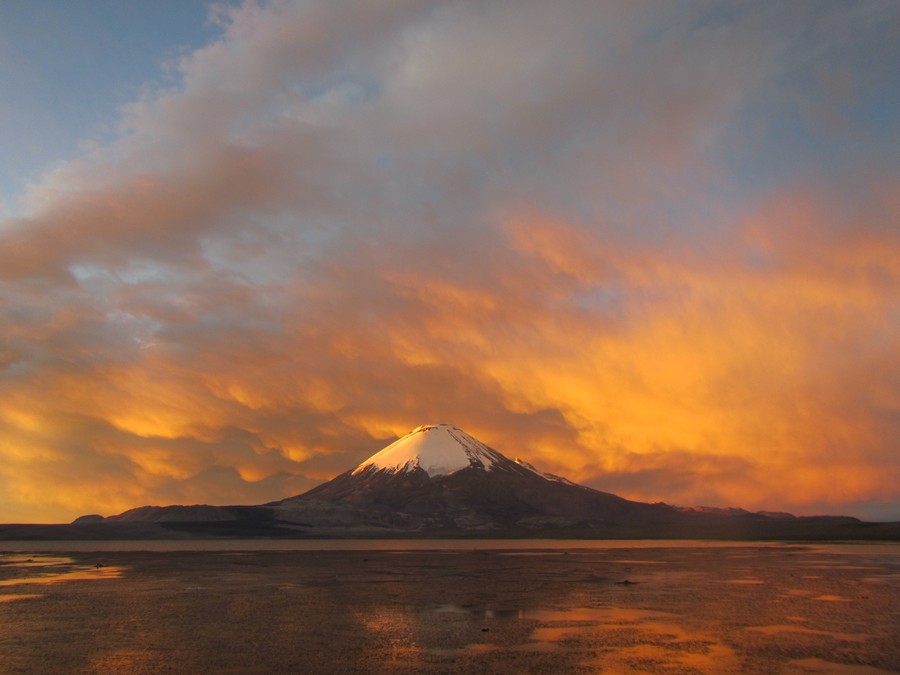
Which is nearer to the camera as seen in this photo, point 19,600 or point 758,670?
point 758,670

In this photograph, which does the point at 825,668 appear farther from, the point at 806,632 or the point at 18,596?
the point at 18,596

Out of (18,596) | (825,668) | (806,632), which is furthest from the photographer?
(18,596)

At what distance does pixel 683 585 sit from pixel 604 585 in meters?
5.27

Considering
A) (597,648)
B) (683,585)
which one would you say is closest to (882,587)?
(683,585)

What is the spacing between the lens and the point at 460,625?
1308 inches

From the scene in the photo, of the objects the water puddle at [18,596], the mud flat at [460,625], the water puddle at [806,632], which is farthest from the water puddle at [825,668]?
the water puddle at [18,596]


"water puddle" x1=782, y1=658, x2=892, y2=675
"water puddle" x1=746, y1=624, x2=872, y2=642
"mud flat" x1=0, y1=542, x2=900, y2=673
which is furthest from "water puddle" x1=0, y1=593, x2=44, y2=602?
"water puddle" x1=782, y1=658, x2=892, y2=675

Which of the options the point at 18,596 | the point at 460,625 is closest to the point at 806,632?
the point at 460,625

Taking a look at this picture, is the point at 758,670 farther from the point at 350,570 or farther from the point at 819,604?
the point at 350,570

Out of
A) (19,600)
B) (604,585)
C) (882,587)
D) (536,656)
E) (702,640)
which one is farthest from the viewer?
(604,585)

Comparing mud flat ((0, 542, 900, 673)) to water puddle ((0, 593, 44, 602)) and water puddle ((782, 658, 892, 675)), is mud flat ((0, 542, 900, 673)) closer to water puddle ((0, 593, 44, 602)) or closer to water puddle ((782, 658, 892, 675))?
water puddle ((782, 658, 892, 675))

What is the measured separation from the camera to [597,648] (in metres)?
27.3

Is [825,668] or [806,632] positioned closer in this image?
[825,668]

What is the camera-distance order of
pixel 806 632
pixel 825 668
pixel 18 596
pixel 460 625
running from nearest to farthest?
pixel 825 668
pixel 806 632
pixel 460 625
pixel 18 596
